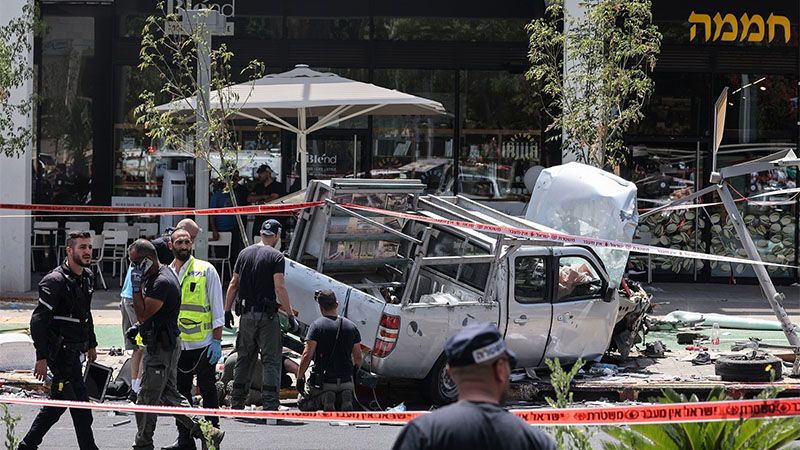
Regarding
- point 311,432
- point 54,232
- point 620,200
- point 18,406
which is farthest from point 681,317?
point 54,232

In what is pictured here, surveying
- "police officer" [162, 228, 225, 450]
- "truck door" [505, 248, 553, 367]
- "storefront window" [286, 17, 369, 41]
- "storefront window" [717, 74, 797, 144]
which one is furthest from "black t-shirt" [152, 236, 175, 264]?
"storefront window" [717, 74, 797, 144]

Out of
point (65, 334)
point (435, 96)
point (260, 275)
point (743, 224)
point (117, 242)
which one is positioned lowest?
point (117, 242)

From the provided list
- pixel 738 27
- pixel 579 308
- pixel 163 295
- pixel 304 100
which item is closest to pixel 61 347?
pixel 163 295

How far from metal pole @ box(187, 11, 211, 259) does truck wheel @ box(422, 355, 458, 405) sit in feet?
14.0

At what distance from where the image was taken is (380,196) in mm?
12867

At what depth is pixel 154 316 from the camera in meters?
9.12

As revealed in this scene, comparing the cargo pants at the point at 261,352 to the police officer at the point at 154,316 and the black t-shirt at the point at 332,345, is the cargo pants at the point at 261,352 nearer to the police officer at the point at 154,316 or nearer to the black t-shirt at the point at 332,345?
the black t-shirt at the point at 332,345

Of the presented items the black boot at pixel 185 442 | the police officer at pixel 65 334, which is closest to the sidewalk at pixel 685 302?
the black boot at pixel 185 442

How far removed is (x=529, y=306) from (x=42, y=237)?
11045 millimetres

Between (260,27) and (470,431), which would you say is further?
(260,27)

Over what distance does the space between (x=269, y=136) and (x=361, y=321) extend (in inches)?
383

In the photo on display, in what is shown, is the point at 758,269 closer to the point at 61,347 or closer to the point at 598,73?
the point at 598,73

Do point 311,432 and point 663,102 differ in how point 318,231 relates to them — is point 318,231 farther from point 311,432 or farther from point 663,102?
point 663,102

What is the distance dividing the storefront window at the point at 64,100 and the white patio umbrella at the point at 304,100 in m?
4.70
